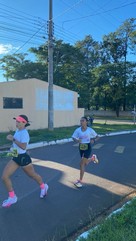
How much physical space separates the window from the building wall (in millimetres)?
198

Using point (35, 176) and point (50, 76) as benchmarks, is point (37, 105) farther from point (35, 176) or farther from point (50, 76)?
point (35, 176)

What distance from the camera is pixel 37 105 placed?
19609 mm

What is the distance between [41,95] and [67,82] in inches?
616

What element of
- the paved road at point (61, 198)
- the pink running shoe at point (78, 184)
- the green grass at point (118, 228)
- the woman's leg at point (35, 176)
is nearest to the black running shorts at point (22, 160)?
the woman's leg at point (35, 176)

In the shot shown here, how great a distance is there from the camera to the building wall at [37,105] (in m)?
17.5

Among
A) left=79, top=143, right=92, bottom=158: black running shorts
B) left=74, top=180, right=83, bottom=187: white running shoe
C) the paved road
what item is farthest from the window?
left=74, top=180, right=83, bottom=187: white running shoe

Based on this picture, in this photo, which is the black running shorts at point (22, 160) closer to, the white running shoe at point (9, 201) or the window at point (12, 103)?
the white running shoe at point (9, 201)

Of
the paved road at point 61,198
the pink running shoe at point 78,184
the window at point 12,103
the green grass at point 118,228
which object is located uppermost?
the window at point 12,103

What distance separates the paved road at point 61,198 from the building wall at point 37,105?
27.4 feet

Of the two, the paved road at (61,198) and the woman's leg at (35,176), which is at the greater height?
the woman's leg at (35,176)

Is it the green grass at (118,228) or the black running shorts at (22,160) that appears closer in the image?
the green grass at (118,228)

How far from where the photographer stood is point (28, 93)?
1892 centimetres

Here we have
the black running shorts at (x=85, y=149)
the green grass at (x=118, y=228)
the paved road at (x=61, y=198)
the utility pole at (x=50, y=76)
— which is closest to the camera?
the green grass at (x=118, y=228)

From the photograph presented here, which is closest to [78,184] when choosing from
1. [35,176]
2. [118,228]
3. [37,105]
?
[35,176]
